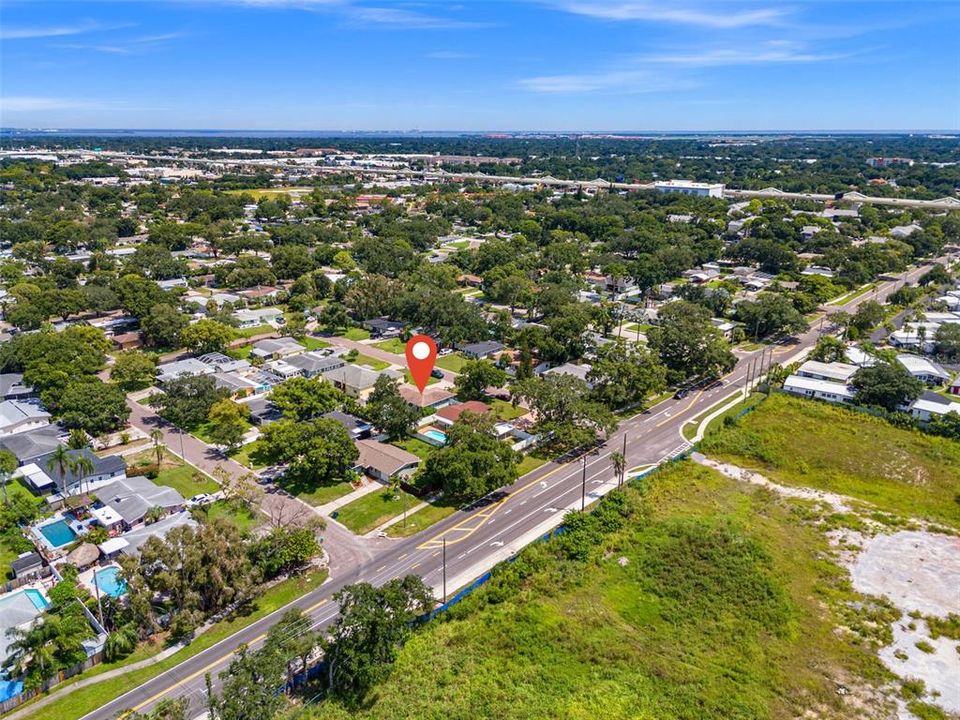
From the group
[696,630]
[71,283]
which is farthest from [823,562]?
[71,283]

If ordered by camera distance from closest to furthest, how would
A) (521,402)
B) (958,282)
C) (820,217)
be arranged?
1. (521,402)
2. (958,282)
3. (820,217)

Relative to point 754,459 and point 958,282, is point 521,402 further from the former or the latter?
point 958,282

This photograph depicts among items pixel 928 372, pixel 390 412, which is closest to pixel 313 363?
pixel 390 412

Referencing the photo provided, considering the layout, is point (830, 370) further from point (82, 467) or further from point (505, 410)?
point (82, 467)

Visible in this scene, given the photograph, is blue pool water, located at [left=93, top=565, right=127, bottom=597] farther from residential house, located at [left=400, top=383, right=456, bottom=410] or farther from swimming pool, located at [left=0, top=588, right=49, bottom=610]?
residential house, located at [left=400, top=383, right=456, bottom=410]

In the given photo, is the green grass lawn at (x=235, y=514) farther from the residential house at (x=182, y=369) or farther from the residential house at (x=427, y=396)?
the residential house at (x=182, y=369)

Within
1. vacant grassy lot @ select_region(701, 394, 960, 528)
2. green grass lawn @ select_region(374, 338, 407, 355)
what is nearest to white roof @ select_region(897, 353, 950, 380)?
vacant grassy lot @ select_region(701, 394, 960, 528)
